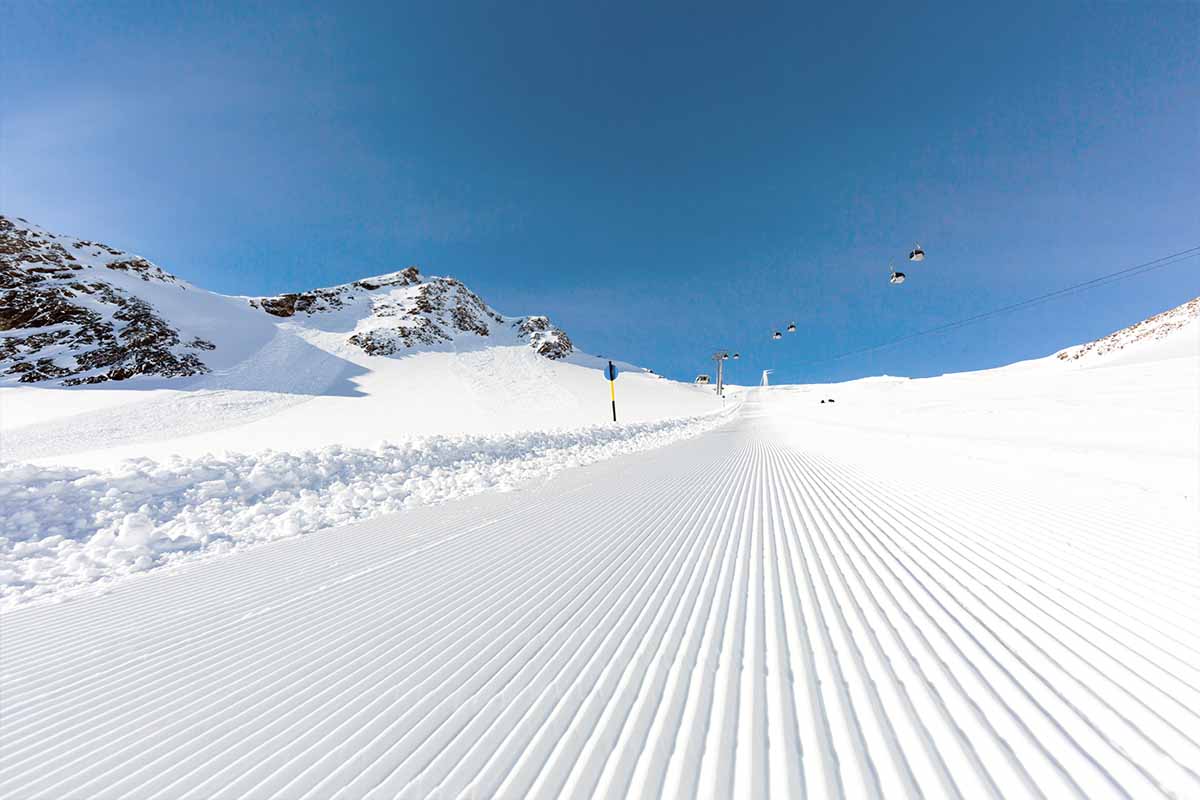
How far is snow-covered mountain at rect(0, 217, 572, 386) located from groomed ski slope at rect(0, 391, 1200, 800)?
3108 cm

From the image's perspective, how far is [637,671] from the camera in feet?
7.14

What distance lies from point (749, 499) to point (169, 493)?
8320 millimetres

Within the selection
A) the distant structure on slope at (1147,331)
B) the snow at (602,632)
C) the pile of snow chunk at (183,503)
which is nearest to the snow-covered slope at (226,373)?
the pile of snow chunk at (183,503)

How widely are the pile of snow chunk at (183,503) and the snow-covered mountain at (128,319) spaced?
25.7m

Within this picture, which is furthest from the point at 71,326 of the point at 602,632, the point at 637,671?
the point at 637,671

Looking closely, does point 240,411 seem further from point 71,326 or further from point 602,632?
point 602,632

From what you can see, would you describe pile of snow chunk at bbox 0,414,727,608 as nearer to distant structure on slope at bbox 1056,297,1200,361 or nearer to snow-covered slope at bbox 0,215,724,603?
snow-covered slope at bbox 0,215,724,603

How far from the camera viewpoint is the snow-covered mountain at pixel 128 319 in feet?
78.5

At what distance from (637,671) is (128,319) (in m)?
40.7

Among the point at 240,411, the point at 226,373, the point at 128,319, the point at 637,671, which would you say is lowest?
the point at 637,671

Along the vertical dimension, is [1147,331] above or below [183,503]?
above

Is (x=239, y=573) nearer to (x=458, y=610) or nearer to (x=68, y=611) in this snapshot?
(x=68, y=611)

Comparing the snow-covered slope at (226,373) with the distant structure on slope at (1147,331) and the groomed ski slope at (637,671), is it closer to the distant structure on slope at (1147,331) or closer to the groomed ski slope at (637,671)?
the groomed ski slope at (637,671)

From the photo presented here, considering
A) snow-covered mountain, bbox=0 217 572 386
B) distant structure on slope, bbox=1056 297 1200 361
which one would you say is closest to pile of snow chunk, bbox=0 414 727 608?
snow-covered mountain, bbox=0 217 572 386
